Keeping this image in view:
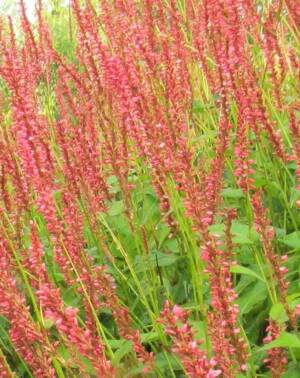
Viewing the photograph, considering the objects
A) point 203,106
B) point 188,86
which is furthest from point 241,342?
point 203,106

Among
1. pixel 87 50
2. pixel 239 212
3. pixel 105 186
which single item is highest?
pixel 87 50

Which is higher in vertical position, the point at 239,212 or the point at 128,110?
the point at 128,110

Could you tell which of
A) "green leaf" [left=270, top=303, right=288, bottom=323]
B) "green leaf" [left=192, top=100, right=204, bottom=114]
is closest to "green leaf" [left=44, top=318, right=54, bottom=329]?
"green leaf" [left=270, top=303, right=288, bottom=323]

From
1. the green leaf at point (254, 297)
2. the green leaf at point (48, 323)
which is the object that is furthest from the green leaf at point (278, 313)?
the green leaf at point (48, 323)

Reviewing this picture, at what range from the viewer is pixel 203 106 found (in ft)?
11.3

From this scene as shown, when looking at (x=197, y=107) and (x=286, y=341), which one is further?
(x=197, y=107)

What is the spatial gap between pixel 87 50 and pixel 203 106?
693mm

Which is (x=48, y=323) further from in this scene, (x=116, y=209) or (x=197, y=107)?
(x=197, y=107)

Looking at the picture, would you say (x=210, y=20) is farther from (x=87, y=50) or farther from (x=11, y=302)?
(x=11, y=302)

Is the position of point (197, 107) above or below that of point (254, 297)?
above

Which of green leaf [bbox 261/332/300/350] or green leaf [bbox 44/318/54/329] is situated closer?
green leaf [bbox 261/332/300/350]

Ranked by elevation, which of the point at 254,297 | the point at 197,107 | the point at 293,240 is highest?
the point at 197,107

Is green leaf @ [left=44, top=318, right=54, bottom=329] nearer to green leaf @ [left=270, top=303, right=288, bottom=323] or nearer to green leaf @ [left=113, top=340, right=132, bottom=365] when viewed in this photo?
green leaf @ [left=113, top=340, right=132, bottom=365]

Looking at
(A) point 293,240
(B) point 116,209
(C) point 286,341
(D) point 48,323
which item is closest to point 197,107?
(B) point 116,209
